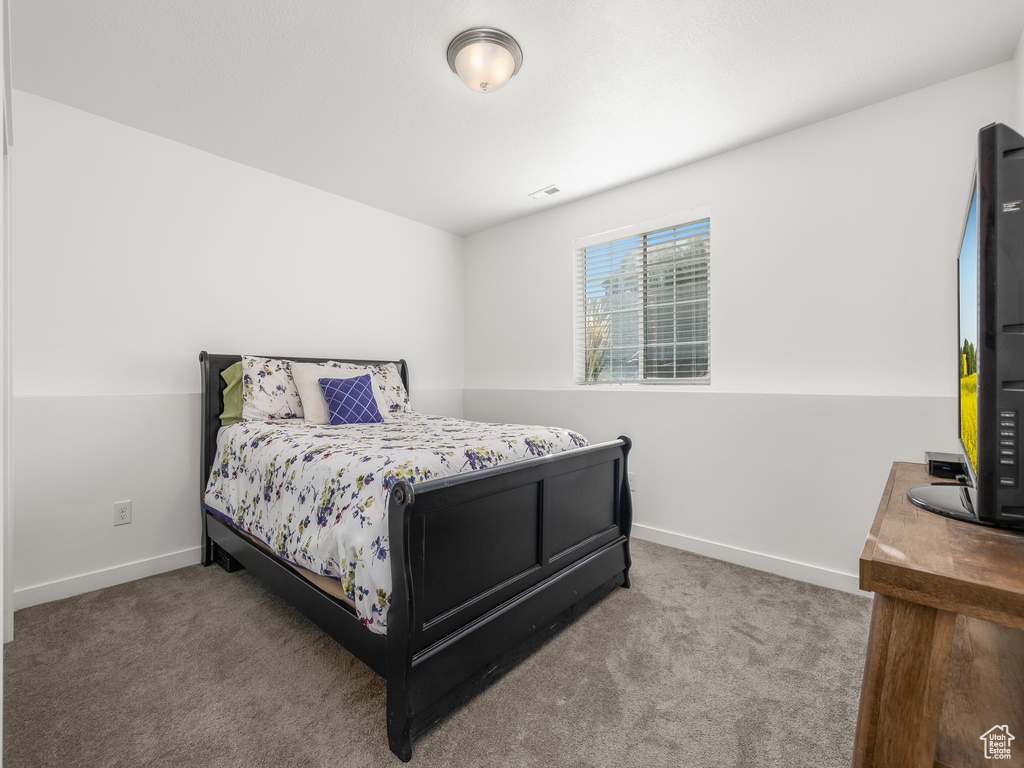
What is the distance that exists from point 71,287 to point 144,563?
1.50m

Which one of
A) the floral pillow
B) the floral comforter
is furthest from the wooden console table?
the floral pillow

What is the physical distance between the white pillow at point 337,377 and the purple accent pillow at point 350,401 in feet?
0.19

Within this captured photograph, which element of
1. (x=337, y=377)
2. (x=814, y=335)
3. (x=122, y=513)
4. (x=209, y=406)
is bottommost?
(x=122, y=513)

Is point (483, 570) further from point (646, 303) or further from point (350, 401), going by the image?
point (646, 303)

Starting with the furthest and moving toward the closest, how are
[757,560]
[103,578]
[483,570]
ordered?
[757,560]
[103,578]
[483,570]

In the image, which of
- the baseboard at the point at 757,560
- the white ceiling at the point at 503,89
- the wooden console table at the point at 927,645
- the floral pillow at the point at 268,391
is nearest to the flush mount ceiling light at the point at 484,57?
the white ceiling at the point at 503,89

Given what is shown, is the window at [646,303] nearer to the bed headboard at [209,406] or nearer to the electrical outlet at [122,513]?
the bed headboard at [209,406]

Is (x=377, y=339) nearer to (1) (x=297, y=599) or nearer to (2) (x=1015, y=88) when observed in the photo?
(1) (x=297, y=599)

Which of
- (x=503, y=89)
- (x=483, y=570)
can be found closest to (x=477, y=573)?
(x=483, y=570)

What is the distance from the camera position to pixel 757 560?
103 inches

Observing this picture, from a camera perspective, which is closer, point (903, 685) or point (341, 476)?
point (903, 685)

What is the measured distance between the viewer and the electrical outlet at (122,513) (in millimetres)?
2457

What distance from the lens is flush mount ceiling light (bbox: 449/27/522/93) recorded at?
185 centimetres

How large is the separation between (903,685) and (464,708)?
1.31 meters
